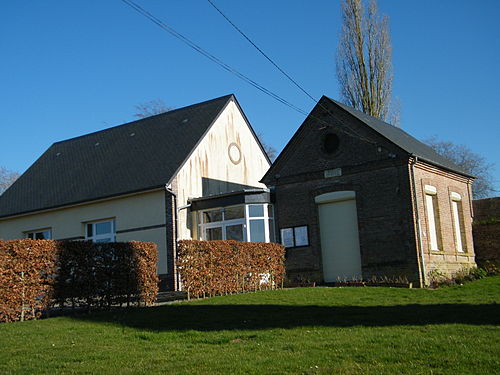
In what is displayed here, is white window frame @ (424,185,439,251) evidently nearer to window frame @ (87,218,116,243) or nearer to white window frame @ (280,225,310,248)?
white window frame @ (280,225,310,248)

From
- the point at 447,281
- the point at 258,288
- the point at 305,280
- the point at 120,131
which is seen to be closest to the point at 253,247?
the point at 258,288

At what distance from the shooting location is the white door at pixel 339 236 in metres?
20.9

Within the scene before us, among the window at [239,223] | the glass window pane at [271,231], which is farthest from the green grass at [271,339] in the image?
the glass window pane at [271,231]

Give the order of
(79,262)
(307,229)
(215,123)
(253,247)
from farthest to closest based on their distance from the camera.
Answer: (215,123)
(307,229)
(253,247)
(79,262)

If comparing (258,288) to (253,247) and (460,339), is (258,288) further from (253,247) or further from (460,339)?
(460,339)

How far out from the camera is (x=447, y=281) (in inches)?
797

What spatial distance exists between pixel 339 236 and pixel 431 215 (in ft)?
11.4

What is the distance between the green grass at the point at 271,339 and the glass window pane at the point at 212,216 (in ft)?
29.9

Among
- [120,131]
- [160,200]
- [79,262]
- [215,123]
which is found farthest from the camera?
[120,131]

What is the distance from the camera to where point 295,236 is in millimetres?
21969

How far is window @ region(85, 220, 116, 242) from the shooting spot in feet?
80.8

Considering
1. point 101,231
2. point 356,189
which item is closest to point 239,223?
point 356,189

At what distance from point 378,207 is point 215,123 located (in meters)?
9.12

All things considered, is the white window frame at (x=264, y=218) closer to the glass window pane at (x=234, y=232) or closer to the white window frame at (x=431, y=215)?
the glass window pane at (x=234, y=232)
